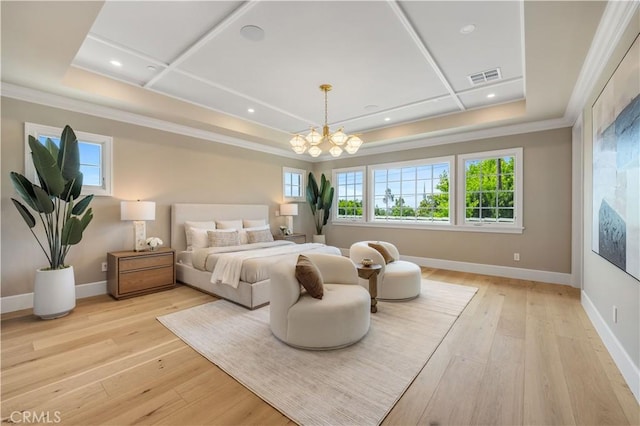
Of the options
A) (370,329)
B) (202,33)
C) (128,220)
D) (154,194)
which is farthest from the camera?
(154,194)

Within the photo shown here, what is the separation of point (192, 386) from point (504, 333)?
2962 millimetres

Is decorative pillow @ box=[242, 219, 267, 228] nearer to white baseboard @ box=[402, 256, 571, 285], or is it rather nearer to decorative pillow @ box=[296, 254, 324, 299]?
white baseboard @ box=[402, 256, 571, 285]

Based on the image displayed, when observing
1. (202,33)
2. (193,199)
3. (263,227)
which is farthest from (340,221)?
(202,33)

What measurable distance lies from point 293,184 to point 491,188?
14.8 ft

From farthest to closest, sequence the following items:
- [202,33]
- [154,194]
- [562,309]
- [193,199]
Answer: [193,199] → [154,194] → [562,309] → [202,33]

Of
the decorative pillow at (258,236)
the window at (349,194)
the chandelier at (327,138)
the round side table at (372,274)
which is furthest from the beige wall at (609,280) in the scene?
the decorative pillow at (258,236)

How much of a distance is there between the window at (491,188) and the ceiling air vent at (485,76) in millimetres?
1901

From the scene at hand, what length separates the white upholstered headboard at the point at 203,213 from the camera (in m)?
4.90

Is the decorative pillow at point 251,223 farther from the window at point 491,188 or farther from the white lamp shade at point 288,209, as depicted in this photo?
the window at point 491,188

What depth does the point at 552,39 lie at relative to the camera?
247cm

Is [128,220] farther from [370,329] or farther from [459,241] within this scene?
[459,241]

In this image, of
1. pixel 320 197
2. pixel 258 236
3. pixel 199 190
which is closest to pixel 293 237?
pixel 320 197

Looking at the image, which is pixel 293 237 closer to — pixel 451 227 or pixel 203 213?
pixel 203 213

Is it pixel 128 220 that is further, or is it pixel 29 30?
pixel 128 220
